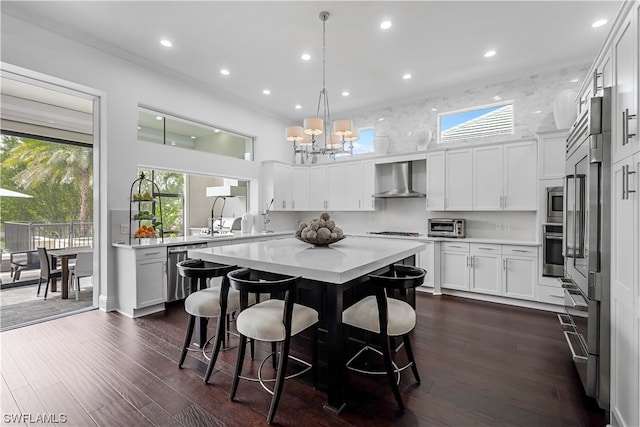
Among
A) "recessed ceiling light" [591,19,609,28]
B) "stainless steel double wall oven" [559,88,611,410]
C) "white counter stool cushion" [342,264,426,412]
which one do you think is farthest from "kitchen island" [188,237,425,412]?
"recessed ceiling light" [591,19,609,28]

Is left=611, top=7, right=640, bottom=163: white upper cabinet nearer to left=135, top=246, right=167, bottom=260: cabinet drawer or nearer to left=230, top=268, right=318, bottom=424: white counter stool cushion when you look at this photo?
left=230, top=268, right=318, bottom=424: white counter stool cushion

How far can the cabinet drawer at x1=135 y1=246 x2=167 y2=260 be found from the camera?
3811mm

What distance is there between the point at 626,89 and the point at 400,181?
12.6 feet

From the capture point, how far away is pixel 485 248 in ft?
14.7

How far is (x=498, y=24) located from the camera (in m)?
3.45

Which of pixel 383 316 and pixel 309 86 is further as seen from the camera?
pixel 309 86

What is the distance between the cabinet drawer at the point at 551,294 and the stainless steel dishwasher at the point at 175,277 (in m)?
4.88

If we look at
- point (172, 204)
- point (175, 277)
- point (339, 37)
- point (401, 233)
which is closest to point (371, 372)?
point (175, 277)

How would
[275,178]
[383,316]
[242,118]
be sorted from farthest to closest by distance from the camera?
[275,178], [242,118], [383,316]

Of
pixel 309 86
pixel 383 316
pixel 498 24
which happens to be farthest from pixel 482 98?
pixel 383 316

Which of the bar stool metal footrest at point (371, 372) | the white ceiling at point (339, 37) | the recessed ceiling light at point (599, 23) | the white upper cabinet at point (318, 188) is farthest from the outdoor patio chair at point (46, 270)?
the recessed ceiling light at point (599, 23)

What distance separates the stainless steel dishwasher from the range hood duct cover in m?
3.48

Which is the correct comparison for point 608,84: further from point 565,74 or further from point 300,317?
point 565,74

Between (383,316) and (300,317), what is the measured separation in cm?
56
